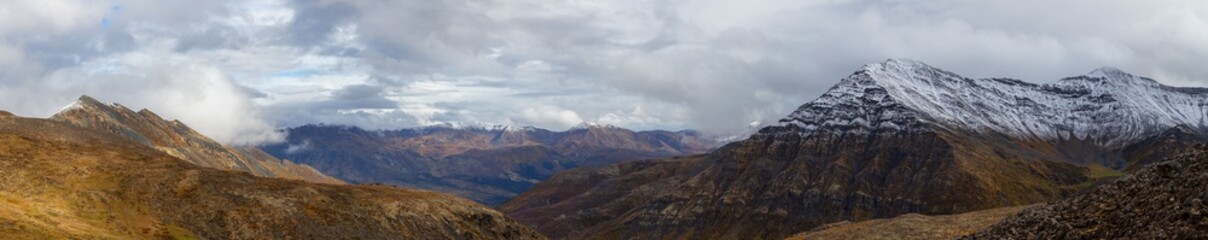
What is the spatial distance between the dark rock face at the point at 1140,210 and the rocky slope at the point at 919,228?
51.8 meters

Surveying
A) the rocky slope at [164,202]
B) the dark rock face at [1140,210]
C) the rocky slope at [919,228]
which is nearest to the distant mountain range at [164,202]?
the rocky slope at [164,202]

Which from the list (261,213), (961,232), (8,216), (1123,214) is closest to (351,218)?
(261,213)

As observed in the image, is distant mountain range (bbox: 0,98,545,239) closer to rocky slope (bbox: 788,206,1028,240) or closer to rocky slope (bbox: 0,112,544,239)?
rocky slope (bbox: 0,112,544,239)

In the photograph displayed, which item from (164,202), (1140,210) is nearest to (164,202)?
(164,202)

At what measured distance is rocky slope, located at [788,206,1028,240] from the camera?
420ft

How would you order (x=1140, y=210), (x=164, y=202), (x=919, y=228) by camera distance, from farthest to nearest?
1. (x=164, y=202)
2. (x=919, y=228)
3. (x=1140, y=210)

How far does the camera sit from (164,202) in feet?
541

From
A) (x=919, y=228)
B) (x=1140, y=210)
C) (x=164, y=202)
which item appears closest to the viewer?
(x=1140, y=210)

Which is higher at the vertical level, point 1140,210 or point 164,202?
point 1140,210

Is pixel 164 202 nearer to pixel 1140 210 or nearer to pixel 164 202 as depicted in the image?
pixel 164 202

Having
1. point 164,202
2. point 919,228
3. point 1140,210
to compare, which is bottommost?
point 919,228

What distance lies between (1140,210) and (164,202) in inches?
6821

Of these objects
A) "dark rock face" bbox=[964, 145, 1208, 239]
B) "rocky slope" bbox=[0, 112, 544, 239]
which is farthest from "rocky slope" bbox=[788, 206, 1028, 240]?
"rocky slope" bbox=[0, 112, 544, 239]

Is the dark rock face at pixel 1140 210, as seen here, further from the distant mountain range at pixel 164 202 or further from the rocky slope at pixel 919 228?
the distant mountain range at pixel 164 202
